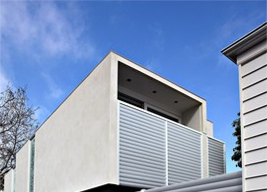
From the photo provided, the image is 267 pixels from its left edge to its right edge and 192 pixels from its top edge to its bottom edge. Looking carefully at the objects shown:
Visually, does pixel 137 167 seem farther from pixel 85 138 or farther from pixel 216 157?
pixel 216 157

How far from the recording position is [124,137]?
24.4 ft

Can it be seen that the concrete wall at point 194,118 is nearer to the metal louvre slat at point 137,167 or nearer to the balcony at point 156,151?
the balcony at point 156,151

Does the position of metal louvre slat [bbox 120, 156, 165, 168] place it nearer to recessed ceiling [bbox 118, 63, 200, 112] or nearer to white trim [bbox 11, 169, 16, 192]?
recessed ceiling [bbox 118, 63, 200, 112]

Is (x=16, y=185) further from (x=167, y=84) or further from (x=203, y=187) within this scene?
(x=203, y=187)

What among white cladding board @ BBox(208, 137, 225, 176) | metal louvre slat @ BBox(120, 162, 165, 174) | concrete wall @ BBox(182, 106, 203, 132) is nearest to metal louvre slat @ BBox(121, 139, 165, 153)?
metal louvre slat @ BBox(120, 162, 165, 174)

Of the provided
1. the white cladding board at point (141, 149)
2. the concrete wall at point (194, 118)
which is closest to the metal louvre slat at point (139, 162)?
the white cladding board at point (141, 149)

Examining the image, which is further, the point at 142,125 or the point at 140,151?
the point at 142,125

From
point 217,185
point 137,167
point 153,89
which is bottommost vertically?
point 217,185

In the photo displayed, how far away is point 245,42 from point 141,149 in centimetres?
442

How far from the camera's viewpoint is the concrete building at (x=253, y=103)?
11.4 ft

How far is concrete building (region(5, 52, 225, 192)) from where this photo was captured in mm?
7328

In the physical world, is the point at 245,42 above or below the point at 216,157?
above

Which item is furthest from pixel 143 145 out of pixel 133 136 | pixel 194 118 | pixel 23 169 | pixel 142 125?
pixel 23 169

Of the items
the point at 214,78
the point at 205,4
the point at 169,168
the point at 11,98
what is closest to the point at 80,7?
the point at 205,4
